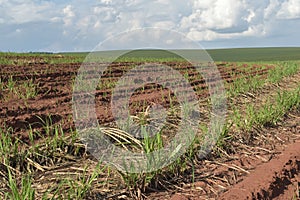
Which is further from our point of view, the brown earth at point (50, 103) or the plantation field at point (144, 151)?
the brown earth at point (50, 103)

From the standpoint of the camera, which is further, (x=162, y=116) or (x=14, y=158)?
(x=162, y=116)

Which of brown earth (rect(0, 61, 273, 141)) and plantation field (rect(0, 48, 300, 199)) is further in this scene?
brown earth (rect(0, 61, 273, 141))

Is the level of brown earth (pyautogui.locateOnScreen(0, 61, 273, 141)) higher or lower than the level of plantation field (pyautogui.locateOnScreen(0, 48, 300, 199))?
higher

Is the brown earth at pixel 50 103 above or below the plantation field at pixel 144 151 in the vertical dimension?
above

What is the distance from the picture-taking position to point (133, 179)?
2742mm

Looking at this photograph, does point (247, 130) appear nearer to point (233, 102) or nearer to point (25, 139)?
point (233, 102)

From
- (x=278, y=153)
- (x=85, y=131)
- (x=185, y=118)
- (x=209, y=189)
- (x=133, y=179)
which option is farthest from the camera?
(x=185, y=118)

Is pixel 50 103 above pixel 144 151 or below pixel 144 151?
above

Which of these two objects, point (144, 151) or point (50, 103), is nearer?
point (144, 151)

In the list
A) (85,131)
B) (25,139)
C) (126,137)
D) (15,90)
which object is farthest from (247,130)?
(15,90)

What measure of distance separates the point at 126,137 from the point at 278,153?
5.11ft

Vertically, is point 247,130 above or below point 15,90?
below

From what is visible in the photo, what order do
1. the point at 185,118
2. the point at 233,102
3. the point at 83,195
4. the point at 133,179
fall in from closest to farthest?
1. the point at 83,195
2. the point at 133,179
3. the point at 185,118
4. the point at 233,102

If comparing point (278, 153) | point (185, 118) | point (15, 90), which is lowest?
point (278, 153)
